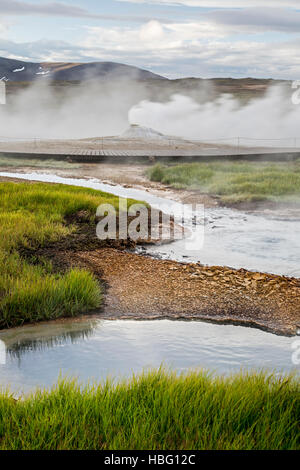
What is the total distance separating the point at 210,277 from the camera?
6.23 meters

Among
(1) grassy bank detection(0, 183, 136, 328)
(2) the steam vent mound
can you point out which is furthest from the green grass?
(2) the steam vent mound

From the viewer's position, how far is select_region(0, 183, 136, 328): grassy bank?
4.96m

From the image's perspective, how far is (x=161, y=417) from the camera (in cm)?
267

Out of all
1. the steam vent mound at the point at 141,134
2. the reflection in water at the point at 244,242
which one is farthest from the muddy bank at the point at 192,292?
the steam vent mound at the point at 141,134

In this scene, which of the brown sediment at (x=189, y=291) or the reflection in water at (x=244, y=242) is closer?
the brown sediment at (x=189, y=291)

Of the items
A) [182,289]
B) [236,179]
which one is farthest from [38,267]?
[236,179]

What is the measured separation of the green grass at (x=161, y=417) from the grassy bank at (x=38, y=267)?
191 cm

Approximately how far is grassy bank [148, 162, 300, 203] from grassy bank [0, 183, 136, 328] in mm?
4212

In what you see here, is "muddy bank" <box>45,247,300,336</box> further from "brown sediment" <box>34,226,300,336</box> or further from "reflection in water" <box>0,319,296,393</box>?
"reflection in water" <box>0,319,296,393</box>

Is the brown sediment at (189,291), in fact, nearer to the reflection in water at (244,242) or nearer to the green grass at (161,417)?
the reflection in water at (244,242)

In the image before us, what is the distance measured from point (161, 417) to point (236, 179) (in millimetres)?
11846

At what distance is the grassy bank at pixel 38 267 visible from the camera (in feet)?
16.3

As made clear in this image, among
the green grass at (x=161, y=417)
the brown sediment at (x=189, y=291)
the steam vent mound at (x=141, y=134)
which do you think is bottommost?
the brown sediment at (x=189, y=291)

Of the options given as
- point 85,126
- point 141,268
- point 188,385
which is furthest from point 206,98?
point 188,385
